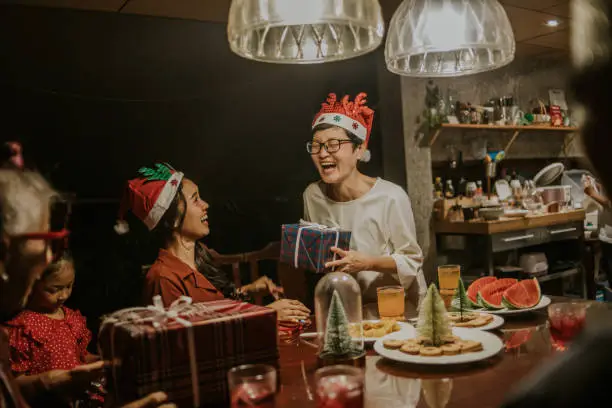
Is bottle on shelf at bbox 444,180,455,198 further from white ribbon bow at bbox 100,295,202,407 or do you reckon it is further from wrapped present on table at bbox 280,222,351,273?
white ribbon bow at bbox 100,295,202,407

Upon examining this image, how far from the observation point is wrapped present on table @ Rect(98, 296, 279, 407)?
1214 millimetres

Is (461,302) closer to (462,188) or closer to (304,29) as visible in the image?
(304,29)

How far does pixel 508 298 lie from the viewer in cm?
192

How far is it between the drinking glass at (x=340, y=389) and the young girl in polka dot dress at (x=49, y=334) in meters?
1.25

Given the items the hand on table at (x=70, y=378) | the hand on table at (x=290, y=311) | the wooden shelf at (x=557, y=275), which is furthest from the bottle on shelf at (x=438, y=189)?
the hand on table at (x=70, y=378)

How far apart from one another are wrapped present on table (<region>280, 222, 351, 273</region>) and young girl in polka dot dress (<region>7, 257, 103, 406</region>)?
86 centimetres

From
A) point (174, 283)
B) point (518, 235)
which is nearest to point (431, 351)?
point (174, 283)

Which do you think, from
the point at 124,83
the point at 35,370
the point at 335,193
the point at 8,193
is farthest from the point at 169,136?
the point at 8,193

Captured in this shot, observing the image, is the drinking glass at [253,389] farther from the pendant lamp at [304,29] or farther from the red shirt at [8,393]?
the pendant lamp at [304,29]

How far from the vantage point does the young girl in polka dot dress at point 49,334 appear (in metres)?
2.13

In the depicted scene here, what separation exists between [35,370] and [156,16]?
2525mm

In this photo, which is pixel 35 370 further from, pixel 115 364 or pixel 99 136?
pixel 99 136

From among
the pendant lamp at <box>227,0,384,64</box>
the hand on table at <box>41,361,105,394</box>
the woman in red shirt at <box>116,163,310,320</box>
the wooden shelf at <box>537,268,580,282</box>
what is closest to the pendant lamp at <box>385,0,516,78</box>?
the pendant lamp at <box>227,0,384,64</box>

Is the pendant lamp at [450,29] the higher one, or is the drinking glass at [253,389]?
the pendant lamp at [450,29]
